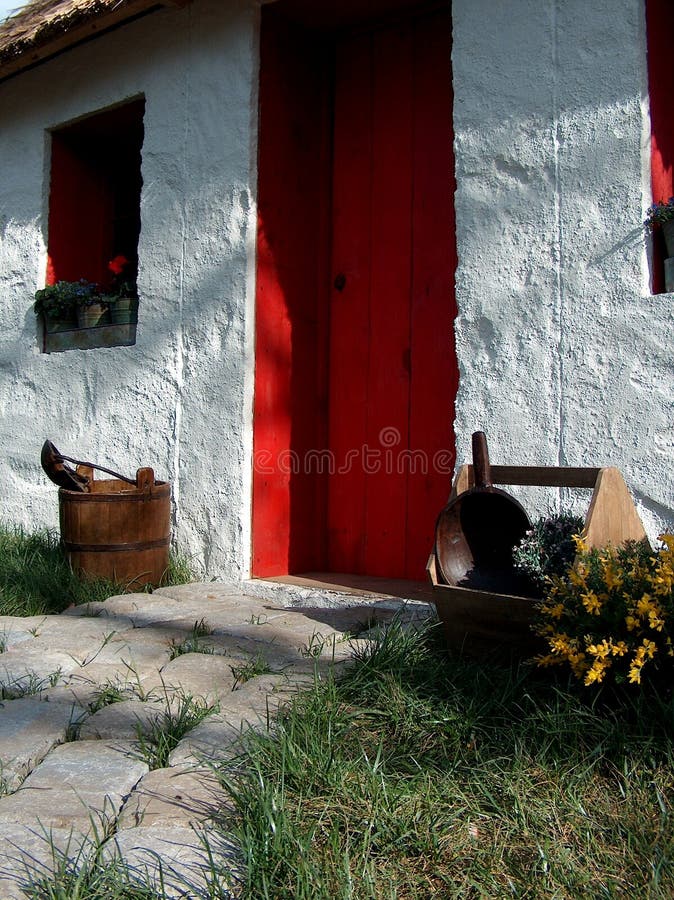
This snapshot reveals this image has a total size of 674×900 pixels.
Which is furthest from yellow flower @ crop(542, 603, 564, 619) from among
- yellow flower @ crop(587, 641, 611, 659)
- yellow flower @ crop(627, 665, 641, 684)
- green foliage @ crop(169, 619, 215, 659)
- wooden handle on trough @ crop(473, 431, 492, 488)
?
green foliage @ crop(169, 619, 215, 659)

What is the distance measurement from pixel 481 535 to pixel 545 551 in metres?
0.32

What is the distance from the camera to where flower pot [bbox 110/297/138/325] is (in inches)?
183

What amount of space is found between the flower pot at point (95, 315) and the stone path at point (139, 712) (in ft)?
6.63

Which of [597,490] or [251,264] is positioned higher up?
[251,264]

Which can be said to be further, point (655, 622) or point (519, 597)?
point (519, 597)

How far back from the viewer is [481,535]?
8.84ft

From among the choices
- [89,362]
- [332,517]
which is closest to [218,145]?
[89,362]

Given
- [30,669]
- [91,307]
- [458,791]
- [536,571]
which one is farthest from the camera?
[91,307]

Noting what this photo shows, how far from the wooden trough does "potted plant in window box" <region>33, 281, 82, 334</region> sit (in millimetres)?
3214

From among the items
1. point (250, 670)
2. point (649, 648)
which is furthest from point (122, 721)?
point (649, 648)

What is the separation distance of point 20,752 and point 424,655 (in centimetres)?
112

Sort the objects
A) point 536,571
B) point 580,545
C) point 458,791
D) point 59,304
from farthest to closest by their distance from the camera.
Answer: point 59,304 < point 536,571 < point 580,545 < point 458,791

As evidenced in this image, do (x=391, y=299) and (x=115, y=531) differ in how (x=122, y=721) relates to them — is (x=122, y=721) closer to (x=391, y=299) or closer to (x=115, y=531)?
(x=115, y=531)

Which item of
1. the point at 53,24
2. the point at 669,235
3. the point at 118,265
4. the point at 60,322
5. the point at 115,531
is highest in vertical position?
the point at 53,24
